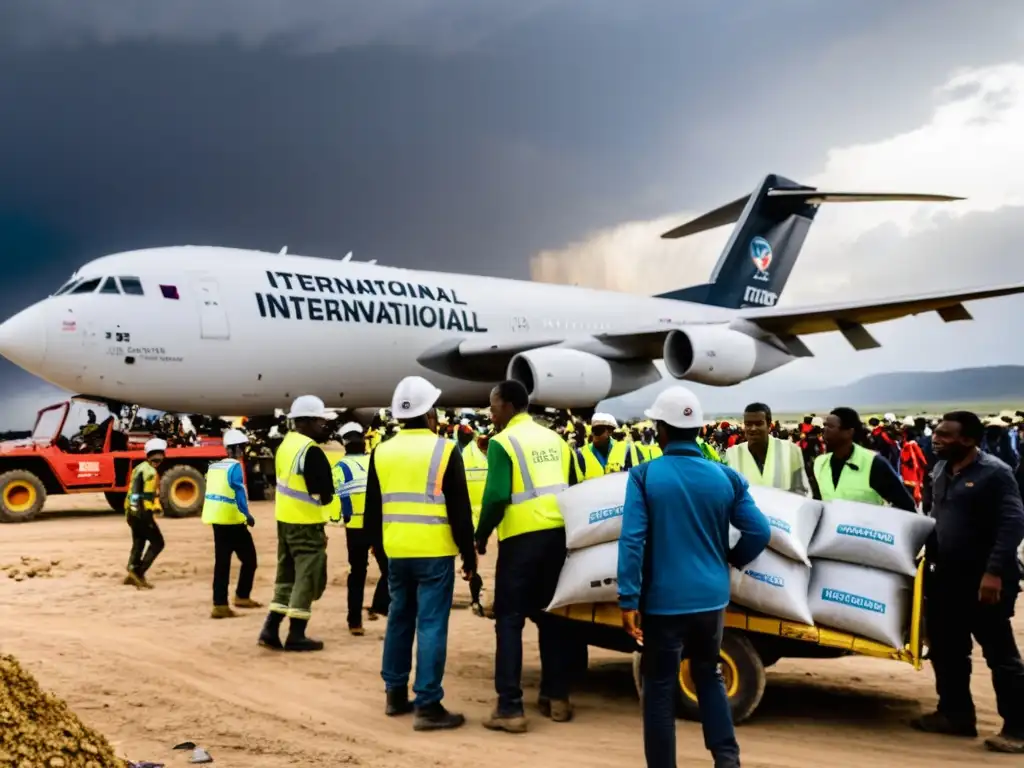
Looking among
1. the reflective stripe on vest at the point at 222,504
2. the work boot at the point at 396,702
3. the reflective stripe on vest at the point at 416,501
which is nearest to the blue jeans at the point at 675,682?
the reflective stripe on vest at the point at 416,501

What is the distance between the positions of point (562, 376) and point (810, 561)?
42.5 ft

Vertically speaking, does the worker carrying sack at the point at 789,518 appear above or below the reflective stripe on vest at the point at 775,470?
below

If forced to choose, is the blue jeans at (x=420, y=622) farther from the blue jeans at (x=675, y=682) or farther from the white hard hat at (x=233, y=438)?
the white hard hat at (x=233, y=438)

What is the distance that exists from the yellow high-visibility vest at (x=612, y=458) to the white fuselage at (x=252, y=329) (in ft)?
28.6

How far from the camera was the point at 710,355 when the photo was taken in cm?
1775

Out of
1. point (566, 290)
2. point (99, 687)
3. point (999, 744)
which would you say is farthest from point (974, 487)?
point (566, 290)

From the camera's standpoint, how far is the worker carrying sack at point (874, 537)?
4.90 metres

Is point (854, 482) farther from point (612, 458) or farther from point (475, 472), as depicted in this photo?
point (475, 472)

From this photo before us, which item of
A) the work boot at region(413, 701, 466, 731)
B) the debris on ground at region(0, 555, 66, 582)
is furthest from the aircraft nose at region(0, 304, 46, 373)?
the work boot at region(413, 701, 466, 731)

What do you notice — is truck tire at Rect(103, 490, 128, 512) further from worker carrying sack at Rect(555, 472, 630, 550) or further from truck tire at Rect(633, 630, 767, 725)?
truck tire at Rect(633, 630, 767, 725)

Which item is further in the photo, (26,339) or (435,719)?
(26,339)

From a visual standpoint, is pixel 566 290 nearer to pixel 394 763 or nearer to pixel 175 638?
pixel 175 638

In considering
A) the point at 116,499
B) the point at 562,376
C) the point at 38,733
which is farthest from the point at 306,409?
the point at 562,376

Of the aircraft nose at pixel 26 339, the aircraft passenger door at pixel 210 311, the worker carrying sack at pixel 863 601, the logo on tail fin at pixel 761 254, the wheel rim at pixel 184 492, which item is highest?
the logo on tail fin at pixel 761 254
